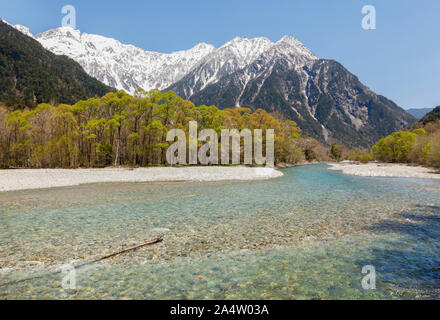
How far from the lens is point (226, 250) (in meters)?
7.43

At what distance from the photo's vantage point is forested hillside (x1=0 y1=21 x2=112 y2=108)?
126250 millimetres

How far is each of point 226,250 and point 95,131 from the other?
4708 cm

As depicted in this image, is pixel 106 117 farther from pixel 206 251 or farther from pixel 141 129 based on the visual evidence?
pixel 206 251

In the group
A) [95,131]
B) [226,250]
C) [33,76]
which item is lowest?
[226,250]

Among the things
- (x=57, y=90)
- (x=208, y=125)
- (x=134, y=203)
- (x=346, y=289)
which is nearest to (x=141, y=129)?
(x=208, y=125)

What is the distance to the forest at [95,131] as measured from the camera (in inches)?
1715

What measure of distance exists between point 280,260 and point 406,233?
20.1ft

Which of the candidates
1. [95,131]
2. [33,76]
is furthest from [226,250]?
[33,76]

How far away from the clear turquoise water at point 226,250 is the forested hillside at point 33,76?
137 m

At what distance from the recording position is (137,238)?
331 inches

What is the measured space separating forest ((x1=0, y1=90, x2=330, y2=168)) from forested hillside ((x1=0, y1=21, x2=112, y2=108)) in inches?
3521

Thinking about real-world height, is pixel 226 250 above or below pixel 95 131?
below

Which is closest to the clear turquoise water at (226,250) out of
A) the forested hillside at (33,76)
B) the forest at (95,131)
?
the forest at (95,131)

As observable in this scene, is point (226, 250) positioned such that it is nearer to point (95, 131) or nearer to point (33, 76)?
point (95, 131)
